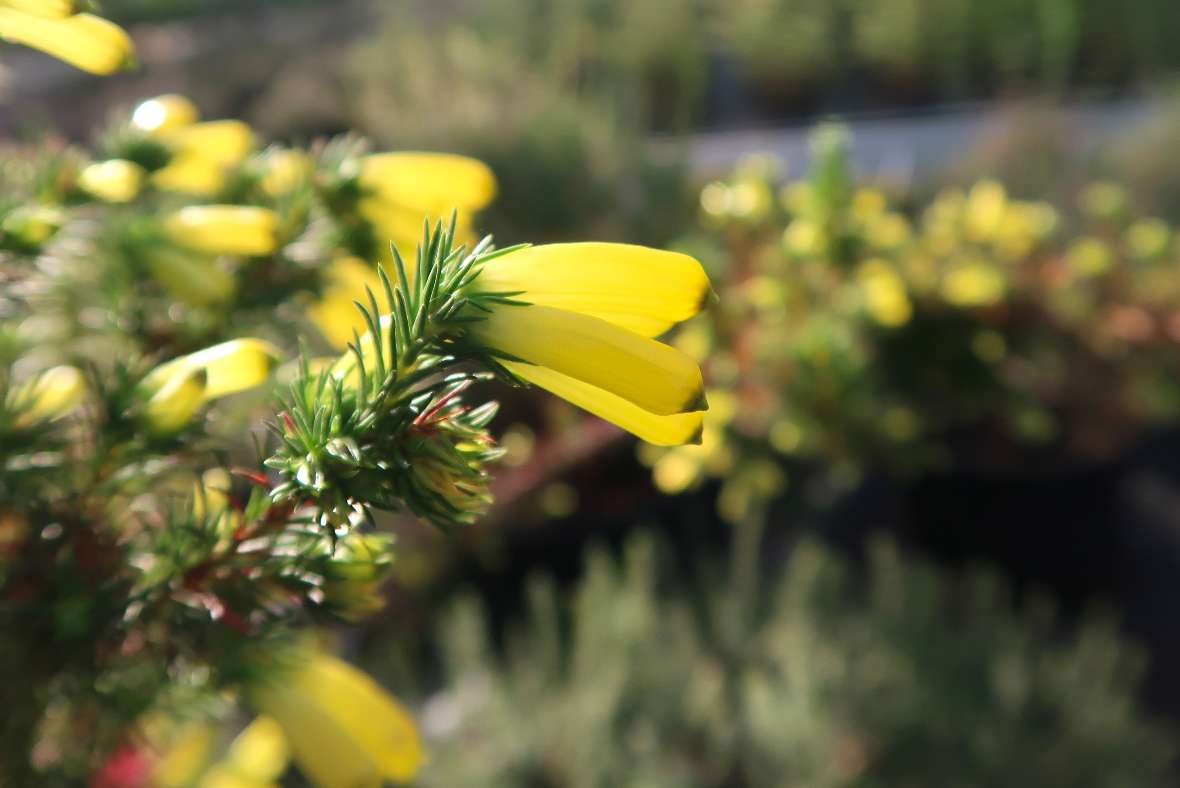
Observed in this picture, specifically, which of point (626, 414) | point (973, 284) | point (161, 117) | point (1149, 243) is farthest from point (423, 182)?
point (1149, 243)

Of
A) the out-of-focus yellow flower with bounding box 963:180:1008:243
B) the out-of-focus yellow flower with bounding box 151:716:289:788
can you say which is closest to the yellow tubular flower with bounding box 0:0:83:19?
the out-of-focus yellow flower with bounding box 151:716:289:788

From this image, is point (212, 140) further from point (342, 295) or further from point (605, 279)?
point (605, 279)

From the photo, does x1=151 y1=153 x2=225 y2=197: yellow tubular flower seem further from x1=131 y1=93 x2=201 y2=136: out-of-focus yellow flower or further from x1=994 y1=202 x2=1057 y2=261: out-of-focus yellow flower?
x1=994 y1=202 x2=1057 y2=261: out-of-focus yellow flower

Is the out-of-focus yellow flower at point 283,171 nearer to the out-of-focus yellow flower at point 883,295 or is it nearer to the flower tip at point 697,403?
the flower tip at point 697,403

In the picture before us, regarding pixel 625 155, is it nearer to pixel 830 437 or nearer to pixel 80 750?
pixel 830 437

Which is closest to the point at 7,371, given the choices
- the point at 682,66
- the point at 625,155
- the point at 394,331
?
the point at 394,331

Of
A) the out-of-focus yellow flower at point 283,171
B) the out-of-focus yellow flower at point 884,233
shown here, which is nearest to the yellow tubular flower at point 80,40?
the out-of-focus yellow flower at point 283,171

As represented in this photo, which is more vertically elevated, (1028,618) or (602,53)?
(602,53)
